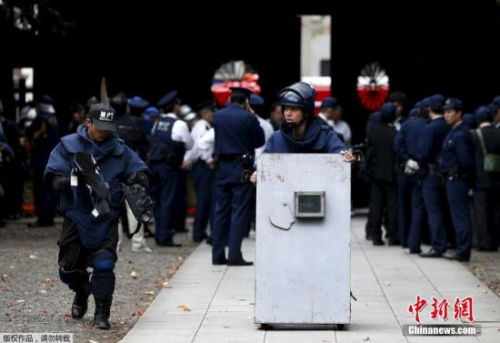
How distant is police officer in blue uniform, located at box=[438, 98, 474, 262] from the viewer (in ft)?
54.8

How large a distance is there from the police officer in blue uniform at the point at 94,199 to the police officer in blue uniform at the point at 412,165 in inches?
275

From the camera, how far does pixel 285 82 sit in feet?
85.7

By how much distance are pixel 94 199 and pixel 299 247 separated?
1.62 meters

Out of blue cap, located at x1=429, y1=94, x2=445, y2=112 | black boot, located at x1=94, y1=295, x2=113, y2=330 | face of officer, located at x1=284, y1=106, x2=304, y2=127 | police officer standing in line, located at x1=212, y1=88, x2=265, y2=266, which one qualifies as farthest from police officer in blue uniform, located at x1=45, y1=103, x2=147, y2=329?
blue cap, located at x1=429, y1=94, x2=445, y2=112

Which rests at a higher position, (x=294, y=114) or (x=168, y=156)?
(x=294, y=114)

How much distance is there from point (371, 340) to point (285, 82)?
16.1 metres

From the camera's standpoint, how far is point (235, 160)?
53.0ft

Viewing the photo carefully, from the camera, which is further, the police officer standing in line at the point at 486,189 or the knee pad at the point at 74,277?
the police officer standing in line at the point at 486,189

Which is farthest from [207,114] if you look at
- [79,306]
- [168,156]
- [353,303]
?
[79,306]

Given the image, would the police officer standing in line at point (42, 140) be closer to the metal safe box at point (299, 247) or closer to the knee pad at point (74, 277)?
the knee pad at point (74, 277)

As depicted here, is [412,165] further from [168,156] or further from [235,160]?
[168,156]

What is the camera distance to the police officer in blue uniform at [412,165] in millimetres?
17516

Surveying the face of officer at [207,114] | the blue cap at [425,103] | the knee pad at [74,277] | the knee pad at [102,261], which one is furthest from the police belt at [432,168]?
the knee pad at [102,261]

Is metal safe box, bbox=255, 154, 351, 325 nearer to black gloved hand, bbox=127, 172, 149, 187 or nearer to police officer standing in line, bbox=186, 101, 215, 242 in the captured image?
black gloved hand, bbox=127, 172, 149, 187
